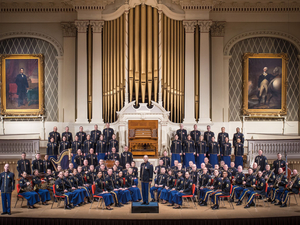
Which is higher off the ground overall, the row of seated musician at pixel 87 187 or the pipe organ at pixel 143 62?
the pipe organ at pixel 143 62

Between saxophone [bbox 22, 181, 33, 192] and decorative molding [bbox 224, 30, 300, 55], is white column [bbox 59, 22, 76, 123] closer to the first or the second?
saxophone [bbox 22, 181, 33, 192]

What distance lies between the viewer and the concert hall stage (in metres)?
8.71

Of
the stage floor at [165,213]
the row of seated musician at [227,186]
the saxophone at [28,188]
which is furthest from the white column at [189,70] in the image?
the saxophone at [28,188]

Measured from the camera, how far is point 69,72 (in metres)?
14.7

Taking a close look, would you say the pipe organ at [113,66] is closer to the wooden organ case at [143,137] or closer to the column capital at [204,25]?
the wooden organ case at [143,137]

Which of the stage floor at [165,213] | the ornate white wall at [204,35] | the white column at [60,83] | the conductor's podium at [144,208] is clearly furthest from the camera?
the white column at [60,83]

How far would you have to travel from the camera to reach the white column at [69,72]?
14742 millimetres

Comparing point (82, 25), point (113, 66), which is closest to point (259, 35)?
point (113, 66)

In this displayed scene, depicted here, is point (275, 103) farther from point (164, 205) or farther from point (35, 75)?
point (35, 75)

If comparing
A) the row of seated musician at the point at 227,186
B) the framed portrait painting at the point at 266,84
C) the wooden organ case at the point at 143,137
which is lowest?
the row of seated musician at the point at 227,186

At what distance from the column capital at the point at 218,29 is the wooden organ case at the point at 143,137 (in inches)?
166

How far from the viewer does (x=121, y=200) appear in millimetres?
10297
